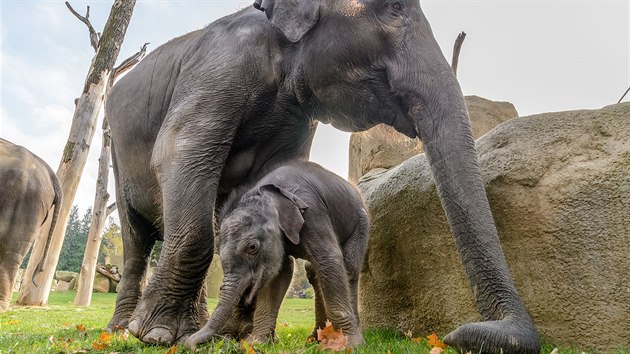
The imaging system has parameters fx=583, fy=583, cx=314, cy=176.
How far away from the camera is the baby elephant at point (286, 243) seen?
11.2 ft

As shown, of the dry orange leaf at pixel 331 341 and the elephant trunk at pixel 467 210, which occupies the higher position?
the elephant trunk at pixel 467 210

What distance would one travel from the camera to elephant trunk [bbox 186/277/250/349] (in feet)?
9.89

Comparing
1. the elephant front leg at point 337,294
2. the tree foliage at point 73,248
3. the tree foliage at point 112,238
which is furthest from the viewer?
the tree foliage at point 73,248

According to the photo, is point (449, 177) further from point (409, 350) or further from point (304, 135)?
point (304, 135)

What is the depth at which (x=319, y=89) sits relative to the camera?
3523 mm

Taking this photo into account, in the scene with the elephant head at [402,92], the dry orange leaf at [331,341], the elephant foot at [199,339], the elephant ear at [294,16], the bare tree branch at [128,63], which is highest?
the bare tree branch at [128,63]

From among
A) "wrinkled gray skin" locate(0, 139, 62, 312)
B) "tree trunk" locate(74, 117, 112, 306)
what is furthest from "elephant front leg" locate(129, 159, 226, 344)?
"tree trunk" locate(74, 117, 112, 306)

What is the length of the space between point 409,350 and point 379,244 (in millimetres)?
1545

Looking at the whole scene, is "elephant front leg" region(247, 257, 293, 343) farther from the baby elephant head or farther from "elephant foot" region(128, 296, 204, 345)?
"elephant foot" region(128, 296, 204, 345)

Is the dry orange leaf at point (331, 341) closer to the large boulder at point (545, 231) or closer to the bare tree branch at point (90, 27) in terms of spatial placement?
the large boulder at point (545, 231)

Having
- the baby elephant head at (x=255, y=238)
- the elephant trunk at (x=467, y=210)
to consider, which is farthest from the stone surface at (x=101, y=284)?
the elephant trunk at (x=467, y=210)

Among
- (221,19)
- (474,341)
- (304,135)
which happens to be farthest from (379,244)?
Result: (474,341)

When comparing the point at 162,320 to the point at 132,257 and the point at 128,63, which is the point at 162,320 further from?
the point at 128,63

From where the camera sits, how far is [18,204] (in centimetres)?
900
